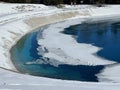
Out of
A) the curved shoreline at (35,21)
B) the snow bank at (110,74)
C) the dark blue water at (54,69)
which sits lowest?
the curved shoreline at (35,21)

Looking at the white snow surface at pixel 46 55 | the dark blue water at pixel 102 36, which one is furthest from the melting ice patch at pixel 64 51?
the dark blue water at pixel 102 36

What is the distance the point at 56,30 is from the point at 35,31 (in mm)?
3705

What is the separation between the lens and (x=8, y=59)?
42.8 meters

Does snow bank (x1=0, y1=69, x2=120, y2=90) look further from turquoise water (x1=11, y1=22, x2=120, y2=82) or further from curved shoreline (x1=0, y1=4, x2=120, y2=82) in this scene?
curved shoreline (x1=0, y1=4, x2=120, y2=82)

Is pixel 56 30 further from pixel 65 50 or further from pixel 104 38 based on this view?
pixel 65 50

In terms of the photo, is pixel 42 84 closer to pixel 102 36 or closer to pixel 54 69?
pixel 54 69

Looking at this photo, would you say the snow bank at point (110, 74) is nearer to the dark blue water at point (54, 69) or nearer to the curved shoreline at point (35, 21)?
the dark blue water at point (54, 69)

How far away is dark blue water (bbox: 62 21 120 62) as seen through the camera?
1861 inches

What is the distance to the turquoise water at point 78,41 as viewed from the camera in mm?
37197

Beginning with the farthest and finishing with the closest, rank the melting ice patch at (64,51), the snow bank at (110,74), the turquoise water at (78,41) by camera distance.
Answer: the melting ice patch at (64,51) < the turquoise water at (78,41) < the snow bank at (110,74)

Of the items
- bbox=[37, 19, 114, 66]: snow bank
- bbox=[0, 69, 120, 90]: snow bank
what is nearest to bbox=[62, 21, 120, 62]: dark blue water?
bbox=[37, 19, 114, 66]: snow bank

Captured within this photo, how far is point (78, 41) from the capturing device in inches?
2249

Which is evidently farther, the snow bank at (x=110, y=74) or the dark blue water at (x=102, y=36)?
the dark blue water at (x=102, y=36)

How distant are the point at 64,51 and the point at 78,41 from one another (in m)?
Answer: 9.99
